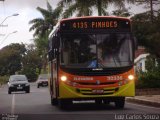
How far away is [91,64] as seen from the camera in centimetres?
2175

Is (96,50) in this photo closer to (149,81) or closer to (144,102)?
(144,102)

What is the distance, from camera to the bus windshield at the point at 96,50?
21.8 metres

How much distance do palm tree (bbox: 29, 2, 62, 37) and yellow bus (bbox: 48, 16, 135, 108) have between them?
6500 centimetres

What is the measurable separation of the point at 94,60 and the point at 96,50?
1.30 ft

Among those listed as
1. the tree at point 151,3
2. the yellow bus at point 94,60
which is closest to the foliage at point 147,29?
the tree at point 151,3

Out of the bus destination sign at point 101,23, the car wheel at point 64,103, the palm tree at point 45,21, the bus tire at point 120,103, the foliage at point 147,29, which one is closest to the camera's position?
the bus destination sign at point 101,23

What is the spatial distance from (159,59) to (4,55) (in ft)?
314

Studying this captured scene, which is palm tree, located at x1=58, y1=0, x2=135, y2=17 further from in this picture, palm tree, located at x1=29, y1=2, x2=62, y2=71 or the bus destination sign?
palm tree, located at x1=29, y1=2, x2=62, y2=71

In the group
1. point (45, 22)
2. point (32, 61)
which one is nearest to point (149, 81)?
point (45, 22)

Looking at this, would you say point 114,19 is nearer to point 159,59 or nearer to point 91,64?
point 91,64

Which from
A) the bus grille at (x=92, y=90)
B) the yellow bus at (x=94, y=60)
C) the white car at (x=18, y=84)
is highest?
the yellow bus at (x=94, y=60)

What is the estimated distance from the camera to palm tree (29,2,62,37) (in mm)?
87875

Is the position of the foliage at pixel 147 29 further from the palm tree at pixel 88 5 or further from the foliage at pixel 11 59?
the foliage at pixel 11 59

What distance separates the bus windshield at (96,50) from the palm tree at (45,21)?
65.2 meters
